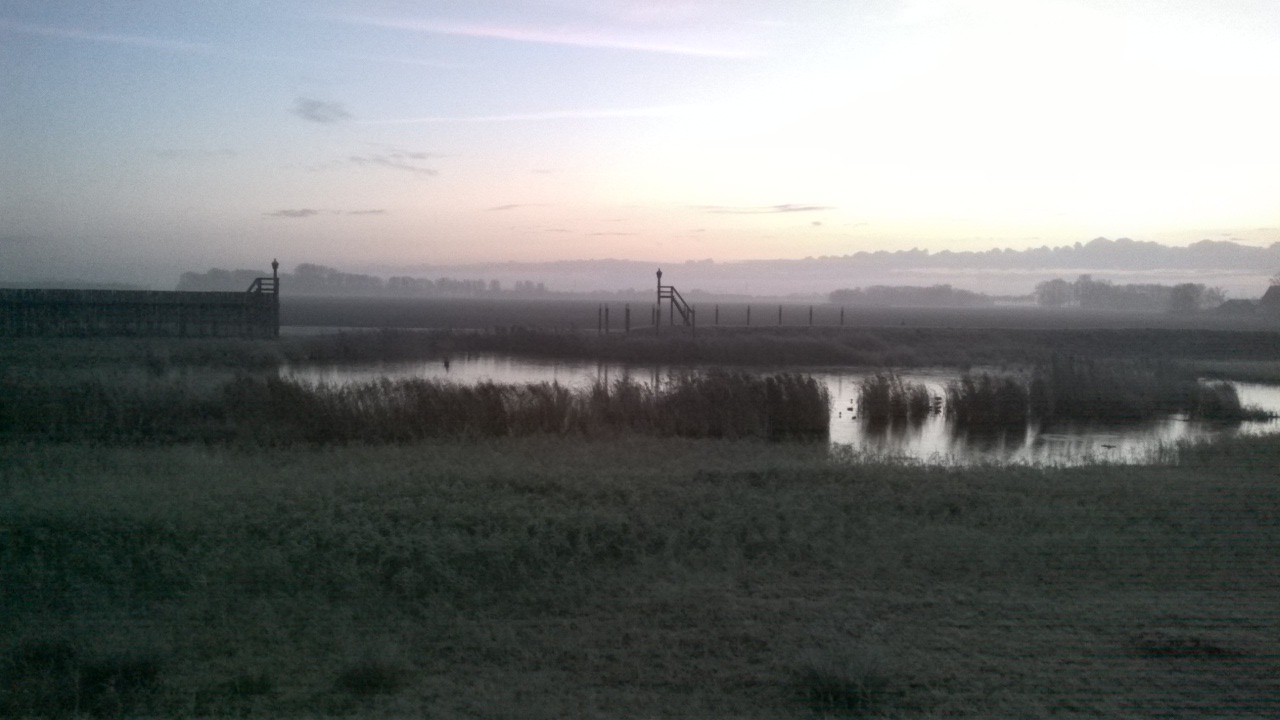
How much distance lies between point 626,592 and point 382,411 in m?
8.92

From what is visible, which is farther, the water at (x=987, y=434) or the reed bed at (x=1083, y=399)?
the reed bed at (x=1083, y=399)

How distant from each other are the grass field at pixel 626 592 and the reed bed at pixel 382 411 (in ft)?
8.82

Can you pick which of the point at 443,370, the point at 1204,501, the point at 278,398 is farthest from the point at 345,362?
the point at 1204,501

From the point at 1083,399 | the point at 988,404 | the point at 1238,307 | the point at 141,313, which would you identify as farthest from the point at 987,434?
the point at 1238,307

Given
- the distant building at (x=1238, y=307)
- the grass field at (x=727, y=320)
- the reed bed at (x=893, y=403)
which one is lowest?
the reed bed at (x=893, y=403)

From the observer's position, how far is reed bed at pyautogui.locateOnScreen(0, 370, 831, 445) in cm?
1409

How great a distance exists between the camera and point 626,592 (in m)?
7.33

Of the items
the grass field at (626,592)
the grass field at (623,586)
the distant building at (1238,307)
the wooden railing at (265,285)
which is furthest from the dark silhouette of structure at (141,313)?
the distant building at (1238,307)

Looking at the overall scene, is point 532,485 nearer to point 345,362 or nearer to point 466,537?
point 466,537

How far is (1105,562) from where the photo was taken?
8242 mm

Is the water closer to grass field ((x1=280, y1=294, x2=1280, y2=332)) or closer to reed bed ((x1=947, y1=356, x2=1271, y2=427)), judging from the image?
reed bed ((x1=947, y1=356, x2=1271, y2=427))

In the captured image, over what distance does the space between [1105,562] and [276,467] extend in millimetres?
9467

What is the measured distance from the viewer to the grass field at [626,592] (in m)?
5.48

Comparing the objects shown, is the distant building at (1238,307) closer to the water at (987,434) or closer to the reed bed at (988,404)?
the water at (987,434)
